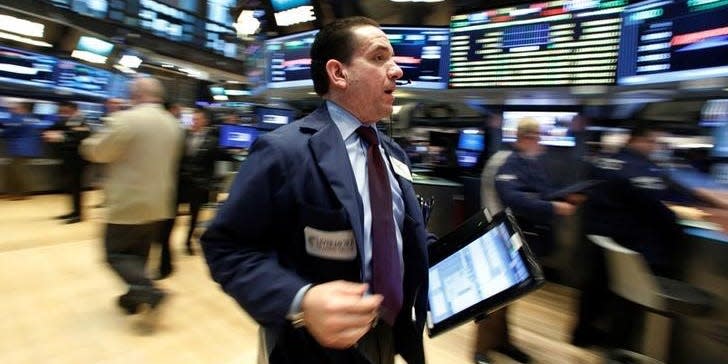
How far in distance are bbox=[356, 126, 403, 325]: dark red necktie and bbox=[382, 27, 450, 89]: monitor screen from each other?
341 cm

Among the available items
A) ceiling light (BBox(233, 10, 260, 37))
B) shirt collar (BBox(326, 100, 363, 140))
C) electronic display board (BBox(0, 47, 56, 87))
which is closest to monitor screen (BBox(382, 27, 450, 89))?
ceiling light (BBox(233, 10, 260, 37))

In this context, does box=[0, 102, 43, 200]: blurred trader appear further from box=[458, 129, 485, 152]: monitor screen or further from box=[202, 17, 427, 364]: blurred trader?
box=[202, 17, 427, 364]: blurred trader

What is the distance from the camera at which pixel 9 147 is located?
7137mm

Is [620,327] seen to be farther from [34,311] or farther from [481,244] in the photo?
[34,311]

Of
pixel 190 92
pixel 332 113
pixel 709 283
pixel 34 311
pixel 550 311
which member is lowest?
pixel 550 311

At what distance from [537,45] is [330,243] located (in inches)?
130

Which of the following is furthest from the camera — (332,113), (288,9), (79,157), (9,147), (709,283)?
(9,147)

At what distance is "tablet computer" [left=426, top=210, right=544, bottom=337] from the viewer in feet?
3.26

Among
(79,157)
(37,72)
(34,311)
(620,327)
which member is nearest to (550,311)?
(620,327)

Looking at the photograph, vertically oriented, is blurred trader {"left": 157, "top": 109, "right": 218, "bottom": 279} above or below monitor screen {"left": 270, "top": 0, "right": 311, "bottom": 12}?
below

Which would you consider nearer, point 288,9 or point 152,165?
point 152,165

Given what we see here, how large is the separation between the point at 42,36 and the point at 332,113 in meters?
9.54

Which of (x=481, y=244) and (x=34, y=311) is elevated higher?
(x=481, y=244)

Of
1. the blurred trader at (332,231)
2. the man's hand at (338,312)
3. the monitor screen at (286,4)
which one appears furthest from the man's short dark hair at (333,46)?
the monitor screen at (286,4)
